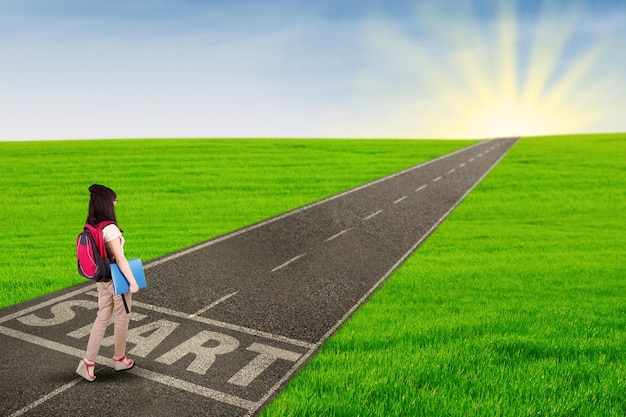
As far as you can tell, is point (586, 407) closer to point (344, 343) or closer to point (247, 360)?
point (344, 343)

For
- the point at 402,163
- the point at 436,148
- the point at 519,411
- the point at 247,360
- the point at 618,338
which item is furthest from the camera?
the point at 436,148

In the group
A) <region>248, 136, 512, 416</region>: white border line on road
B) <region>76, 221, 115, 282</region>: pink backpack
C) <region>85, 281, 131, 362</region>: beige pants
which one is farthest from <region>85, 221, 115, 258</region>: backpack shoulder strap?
<region>248, 136, 512, 416</region>: white border line on road

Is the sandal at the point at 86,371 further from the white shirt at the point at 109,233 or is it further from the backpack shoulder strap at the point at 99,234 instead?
the white shirt at the point at 109,233

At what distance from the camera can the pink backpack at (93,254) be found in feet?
19.6

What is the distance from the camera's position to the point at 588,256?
43.2 feet

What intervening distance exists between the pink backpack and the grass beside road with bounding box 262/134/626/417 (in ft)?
7.64

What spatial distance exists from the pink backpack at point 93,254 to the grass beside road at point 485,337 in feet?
7.64

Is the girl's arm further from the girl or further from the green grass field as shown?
the green grass field

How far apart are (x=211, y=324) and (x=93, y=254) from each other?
102 inches

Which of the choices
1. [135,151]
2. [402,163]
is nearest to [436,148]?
[402,163]

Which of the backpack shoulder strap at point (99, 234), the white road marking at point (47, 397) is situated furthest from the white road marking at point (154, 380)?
the backpack shoulder strap at point (99, 234)

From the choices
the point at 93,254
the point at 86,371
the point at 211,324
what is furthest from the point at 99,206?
the point at 211,324

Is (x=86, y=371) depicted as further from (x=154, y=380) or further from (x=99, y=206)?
(x=99, y=206)

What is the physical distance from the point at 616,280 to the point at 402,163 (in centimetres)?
2494
